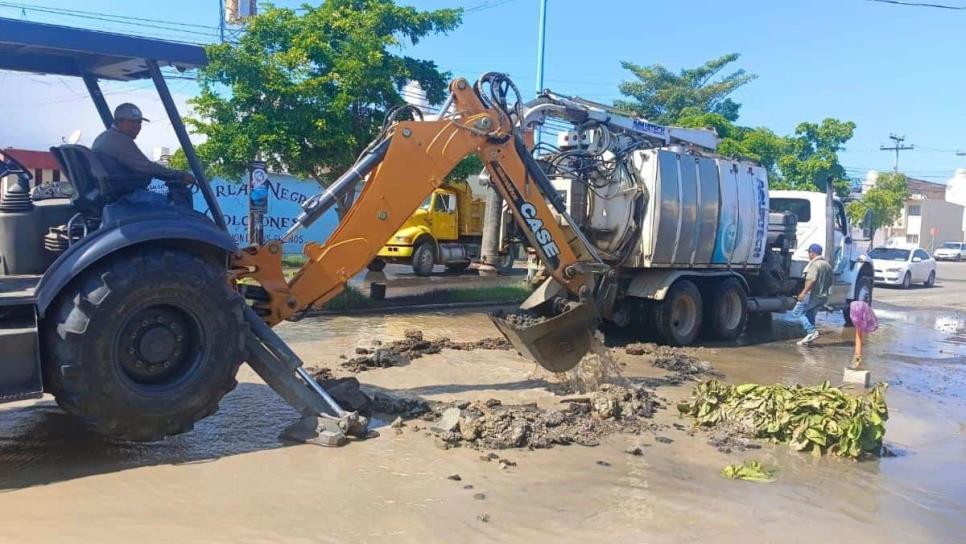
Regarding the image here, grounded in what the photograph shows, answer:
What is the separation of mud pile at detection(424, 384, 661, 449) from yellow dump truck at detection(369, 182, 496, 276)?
1475cm

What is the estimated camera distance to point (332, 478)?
18.2 ft

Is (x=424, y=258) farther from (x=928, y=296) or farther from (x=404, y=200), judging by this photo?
(x=928, y=296)

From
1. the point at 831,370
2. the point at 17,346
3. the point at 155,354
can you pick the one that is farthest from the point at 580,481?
the point at 831,370

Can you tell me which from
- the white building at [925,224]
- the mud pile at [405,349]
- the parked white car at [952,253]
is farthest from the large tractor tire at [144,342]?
the white building at [925,224]

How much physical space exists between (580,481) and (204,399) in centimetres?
276

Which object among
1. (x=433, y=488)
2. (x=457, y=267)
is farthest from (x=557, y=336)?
(x=457, y=267)

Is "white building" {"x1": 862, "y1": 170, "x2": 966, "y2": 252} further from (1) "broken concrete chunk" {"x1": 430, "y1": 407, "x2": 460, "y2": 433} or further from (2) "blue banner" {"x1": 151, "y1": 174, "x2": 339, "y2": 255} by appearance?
(1) "broken concrete chunk" {"x1": 430, "y1": 407, "x2": 460, "y2": 433}

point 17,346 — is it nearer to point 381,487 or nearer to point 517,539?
point 381,487

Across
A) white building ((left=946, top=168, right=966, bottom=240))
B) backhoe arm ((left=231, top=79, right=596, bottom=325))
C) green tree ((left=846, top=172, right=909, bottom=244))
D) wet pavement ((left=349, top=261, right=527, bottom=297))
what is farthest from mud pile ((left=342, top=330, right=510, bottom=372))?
white building ((left=946, top=168, right=966, bottom=240))

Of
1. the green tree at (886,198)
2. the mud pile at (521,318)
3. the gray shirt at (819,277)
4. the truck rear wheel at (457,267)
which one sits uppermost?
the green tree at (886,198)

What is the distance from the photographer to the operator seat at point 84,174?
219 inches

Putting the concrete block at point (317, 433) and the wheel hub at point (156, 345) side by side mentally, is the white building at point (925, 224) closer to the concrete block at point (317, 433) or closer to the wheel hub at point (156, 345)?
the concrete block at point (317, 433)

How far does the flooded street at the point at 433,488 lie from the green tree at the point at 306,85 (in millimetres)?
6590

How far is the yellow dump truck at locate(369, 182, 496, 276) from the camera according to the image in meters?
22.7
